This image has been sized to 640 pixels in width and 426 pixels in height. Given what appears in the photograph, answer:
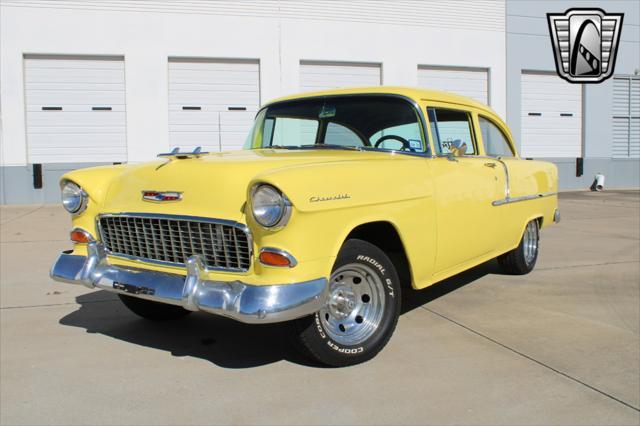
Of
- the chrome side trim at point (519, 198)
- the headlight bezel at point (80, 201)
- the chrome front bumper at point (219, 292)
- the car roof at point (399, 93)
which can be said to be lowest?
the chrome front bumper at point (219, 292)

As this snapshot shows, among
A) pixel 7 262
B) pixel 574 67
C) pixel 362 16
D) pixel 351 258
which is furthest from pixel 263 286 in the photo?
pixel 574 67

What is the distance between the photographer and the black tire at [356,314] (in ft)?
10.4

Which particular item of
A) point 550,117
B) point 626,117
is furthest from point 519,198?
point 626,117

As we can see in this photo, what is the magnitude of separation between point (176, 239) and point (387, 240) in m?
1.30

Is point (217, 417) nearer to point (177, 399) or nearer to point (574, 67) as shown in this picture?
point (177, 399)

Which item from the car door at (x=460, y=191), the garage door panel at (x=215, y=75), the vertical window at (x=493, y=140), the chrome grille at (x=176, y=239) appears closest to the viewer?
the chrome grille at (x=176, y=239)

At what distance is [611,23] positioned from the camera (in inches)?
747

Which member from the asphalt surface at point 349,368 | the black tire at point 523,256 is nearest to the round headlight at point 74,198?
the asphalt surface at point 349,368

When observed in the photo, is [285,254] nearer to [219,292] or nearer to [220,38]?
[219,292]

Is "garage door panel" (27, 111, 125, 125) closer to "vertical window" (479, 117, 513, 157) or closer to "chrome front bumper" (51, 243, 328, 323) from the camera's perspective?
"vertical window" (479, 117, 513, 157)

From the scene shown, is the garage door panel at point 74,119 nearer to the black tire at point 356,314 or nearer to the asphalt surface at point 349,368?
the asphalt surface at point 349,368

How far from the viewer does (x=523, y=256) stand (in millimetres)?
5660

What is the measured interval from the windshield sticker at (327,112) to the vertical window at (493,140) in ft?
4.70

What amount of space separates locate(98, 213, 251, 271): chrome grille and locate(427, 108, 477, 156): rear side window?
1.74 m
